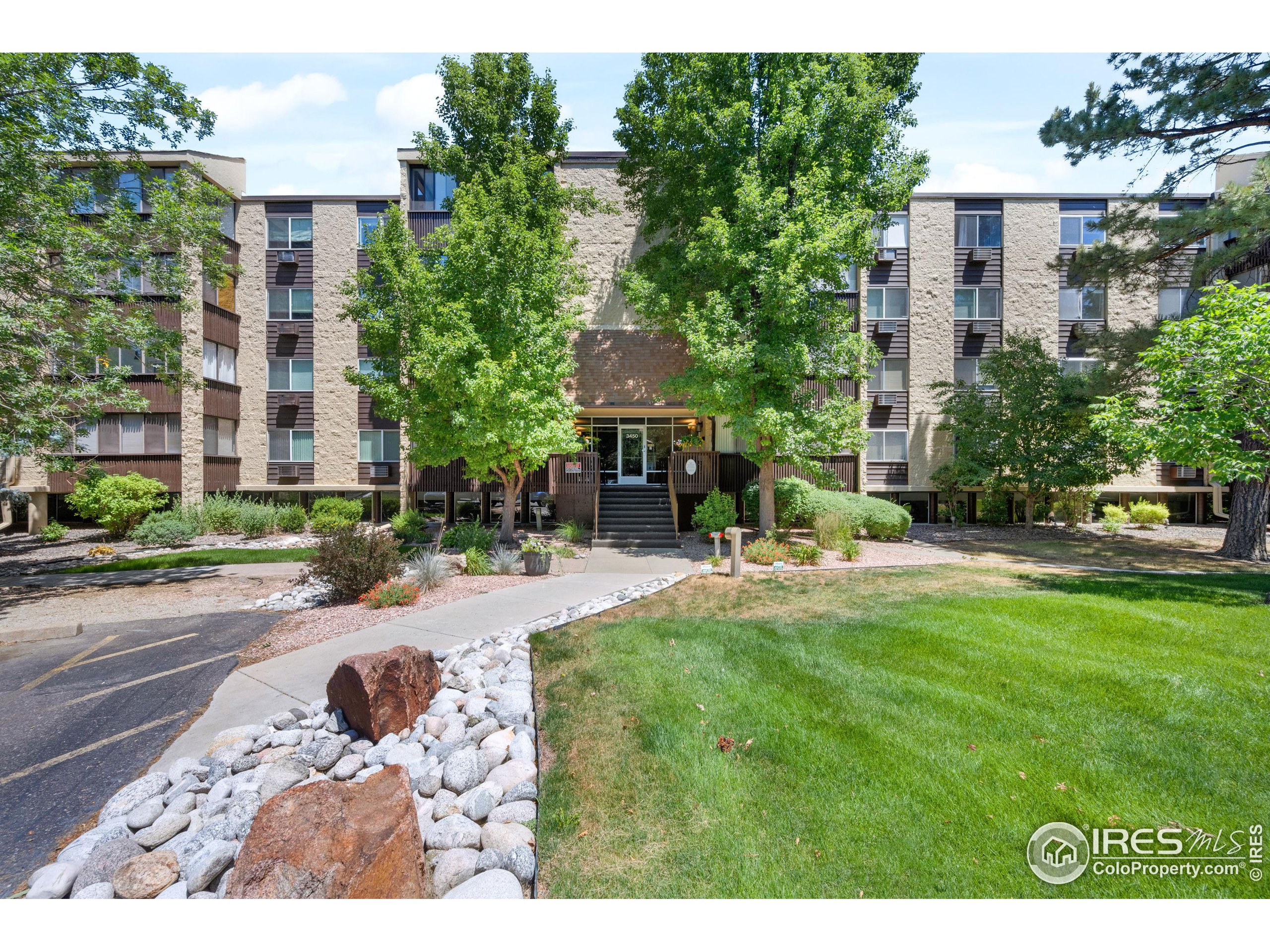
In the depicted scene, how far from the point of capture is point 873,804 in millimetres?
3020

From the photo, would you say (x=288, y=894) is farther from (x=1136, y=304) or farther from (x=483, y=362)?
(x=1136, y=304)

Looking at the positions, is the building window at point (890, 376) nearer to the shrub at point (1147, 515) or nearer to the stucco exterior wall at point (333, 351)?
the shrub at point (1147, 515)

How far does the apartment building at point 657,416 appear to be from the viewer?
1925cm

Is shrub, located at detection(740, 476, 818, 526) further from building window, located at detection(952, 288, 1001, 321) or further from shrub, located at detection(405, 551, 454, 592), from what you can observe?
building window, located at detection(952, 288, 1001, 321)

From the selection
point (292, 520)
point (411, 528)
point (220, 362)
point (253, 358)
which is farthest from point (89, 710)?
point (253, 358)

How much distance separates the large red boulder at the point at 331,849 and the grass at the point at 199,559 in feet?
34.7

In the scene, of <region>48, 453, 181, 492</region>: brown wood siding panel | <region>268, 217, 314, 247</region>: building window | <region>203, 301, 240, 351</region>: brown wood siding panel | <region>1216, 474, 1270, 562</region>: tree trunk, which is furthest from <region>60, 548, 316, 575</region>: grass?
<region>1216, 474, 1270, 562</region>: tree trunk

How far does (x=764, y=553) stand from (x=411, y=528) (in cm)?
1034

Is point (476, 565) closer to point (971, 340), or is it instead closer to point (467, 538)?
point (467, 538)

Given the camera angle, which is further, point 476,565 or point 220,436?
point 220,436

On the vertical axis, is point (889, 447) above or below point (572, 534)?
above

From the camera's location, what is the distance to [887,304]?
2008cm

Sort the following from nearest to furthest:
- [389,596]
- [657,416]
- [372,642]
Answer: [372,642] < [389,596] < [657,416]

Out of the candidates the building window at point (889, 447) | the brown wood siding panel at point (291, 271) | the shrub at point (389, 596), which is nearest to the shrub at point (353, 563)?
the shrub at point (389, 596)
